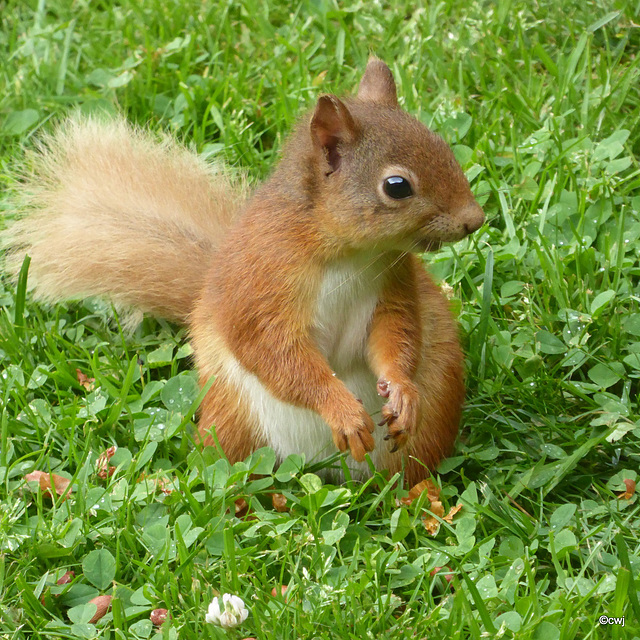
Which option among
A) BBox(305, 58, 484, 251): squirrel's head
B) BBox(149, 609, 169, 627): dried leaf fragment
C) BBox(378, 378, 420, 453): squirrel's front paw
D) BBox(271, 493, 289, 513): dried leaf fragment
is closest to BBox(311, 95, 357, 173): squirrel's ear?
BBox(305, 58, 484, 251): squirrel's head

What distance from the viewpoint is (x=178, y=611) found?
2328 mm

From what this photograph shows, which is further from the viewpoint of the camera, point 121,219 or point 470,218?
point 121,219

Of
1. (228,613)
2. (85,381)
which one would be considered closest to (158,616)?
(228,613)

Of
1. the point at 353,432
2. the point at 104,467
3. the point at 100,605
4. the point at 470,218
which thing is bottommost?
the point at 100,605

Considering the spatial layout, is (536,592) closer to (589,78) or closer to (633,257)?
(633,257)

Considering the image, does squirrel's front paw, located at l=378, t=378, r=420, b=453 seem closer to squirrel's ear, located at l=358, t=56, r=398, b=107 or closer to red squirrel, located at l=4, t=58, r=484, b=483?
red squirrel, located at l=4, t=58, r=484, b=483

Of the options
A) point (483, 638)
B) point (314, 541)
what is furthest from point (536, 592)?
point (314, 541)

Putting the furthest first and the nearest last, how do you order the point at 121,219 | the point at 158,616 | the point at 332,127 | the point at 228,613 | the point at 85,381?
the point at 121,219 → the point at 85,381 → the point at 332,127 → the point at 158,616 → the point at 228,613

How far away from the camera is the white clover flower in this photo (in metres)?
2.13

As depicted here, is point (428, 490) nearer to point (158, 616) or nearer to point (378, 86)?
point (158, 616)

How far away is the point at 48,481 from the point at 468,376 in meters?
1.21

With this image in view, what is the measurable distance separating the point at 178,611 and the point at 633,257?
1.78 meters

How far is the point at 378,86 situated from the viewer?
269 cm

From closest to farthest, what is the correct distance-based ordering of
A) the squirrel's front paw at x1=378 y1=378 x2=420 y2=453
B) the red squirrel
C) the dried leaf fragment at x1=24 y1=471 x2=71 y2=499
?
the red squirrel → the squirrel's front paw at x1=378 y1=378 x2=420 y2=453 → the dried leaf fragment at x1=24 y1=471 x2=71 y2=499
